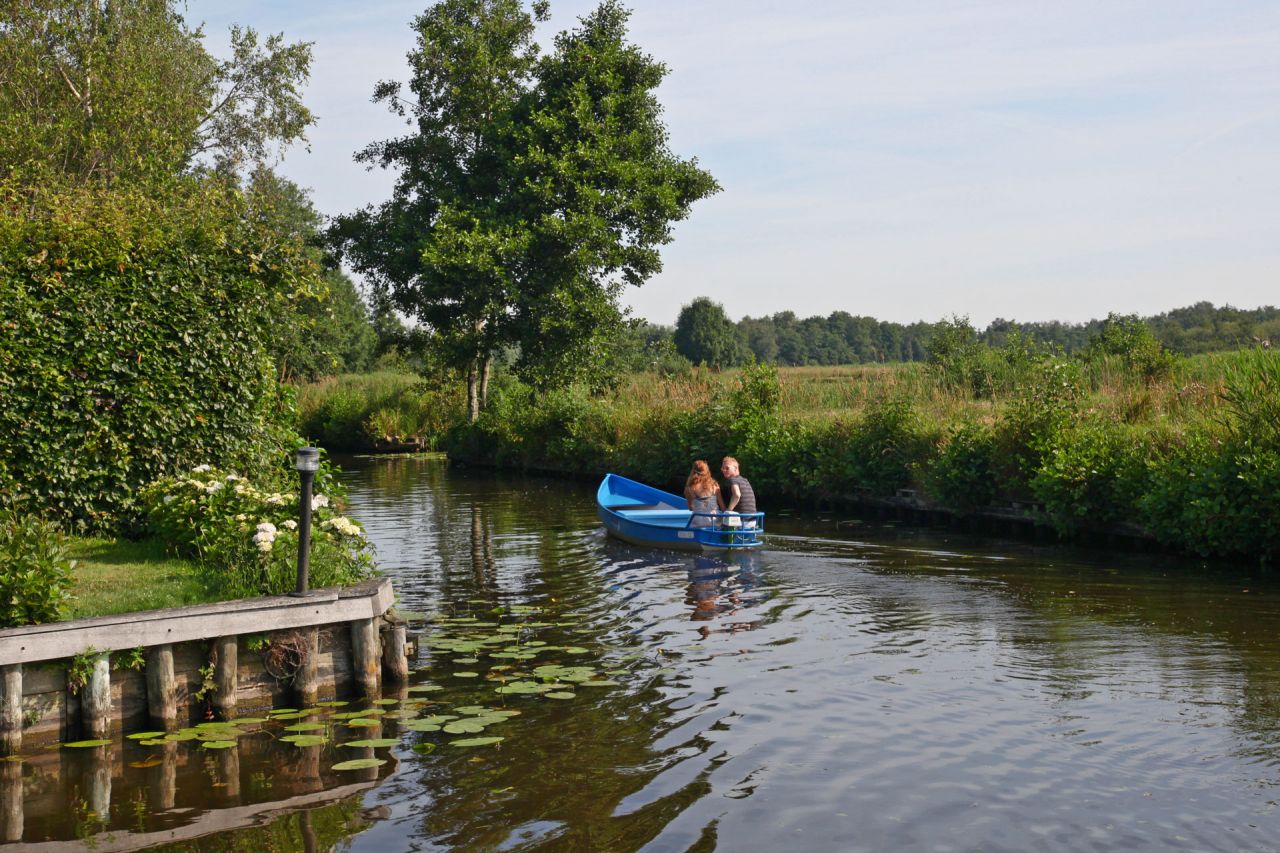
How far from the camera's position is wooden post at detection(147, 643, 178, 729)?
8.47 metres

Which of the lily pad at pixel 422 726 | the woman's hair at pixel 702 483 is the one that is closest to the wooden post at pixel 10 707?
the lily pad at pixel 422 726

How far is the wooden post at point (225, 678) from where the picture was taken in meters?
8.76

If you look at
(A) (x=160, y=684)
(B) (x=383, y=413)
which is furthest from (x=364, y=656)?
(B) (x=383, y=413)

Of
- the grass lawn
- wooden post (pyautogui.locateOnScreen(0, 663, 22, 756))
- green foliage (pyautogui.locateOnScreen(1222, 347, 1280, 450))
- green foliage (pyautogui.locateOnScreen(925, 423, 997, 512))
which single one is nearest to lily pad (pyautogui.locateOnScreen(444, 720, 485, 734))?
the grass lawn

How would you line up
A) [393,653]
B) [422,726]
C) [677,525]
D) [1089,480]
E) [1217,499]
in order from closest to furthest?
[422,726]
[393,653]
[1217,499]
[1089,480]
[677,525]

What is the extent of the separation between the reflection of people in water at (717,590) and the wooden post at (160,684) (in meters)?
5.55

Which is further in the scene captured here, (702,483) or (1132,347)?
(1132,347)

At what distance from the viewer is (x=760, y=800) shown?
7102mm

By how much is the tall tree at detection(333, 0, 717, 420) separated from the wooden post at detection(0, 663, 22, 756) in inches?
1072

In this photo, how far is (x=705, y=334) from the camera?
286 feet

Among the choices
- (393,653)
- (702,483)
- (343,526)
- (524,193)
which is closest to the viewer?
(393,653)

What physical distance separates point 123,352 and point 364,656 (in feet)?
17.0

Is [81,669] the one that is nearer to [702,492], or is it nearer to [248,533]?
[248,533]

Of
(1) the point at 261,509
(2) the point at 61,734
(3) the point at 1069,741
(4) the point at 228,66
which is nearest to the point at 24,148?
(4) the point at 228,66
